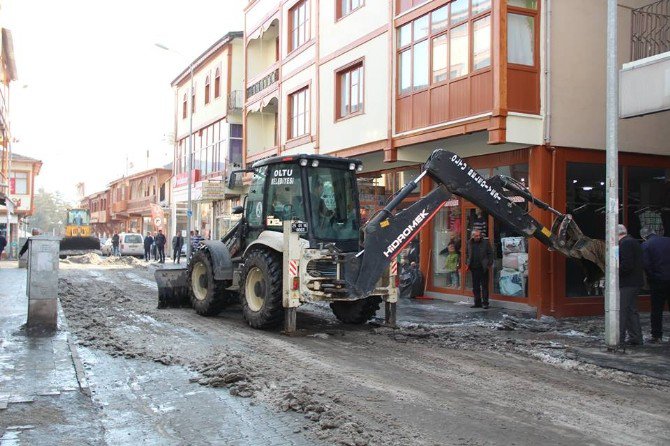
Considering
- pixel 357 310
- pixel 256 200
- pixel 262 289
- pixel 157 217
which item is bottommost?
pixel 357 310

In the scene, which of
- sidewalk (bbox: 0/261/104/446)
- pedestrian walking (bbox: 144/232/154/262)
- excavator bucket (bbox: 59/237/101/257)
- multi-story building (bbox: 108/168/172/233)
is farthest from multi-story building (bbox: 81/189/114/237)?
sidewalk (bbox: 0/261/104/446)

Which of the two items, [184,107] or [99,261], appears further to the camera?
[184,107]

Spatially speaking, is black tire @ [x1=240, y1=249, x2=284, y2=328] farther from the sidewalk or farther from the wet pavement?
the sidewalk

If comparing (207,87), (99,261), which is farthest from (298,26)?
(99,261)

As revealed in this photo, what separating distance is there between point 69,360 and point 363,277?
439cm

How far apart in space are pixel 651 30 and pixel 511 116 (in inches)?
164

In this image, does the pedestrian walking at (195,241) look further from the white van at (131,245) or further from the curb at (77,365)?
the white van at (131,245)

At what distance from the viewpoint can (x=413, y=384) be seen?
22.8 ft

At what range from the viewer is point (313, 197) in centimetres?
1059

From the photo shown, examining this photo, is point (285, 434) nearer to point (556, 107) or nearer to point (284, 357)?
point (284, 357)

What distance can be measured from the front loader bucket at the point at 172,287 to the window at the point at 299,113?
9.57 metres

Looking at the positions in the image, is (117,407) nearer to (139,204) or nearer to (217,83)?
(217,83)

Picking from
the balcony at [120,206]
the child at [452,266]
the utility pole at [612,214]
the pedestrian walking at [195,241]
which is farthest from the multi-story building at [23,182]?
the utility pole at [612,214]

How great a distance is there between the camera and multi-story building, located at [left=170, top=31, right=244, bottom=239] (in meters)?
30.4
